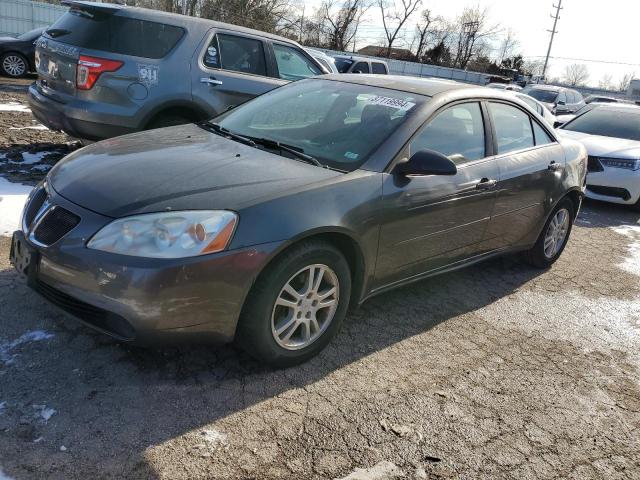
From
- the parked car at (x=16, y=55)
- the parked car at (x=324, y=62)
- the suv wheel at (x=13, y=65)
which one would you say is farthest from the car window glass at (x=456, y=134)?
the suv wheel at (x=13, y=65)

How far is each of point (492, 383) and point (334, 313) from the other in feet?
3.36

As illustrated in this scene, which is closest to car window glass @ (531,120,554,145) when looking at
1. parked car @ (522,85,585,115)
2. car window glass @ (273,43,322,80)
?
car window glass @ (273,43,322,80)

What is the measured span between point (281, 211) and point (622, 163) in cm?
722

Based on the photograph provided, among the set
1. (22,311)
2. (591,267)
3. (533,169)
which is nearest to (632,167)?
(591,267)

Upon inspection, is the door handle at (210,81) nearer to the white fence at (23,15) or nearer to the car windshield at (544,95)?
the car windshield at (544,95)

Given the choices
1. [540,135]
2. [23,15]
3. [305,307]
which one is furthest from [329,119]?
[23,15]

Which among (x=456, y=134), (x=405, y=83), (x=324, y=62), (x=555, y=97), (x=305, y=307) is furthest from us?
(x=555, y=97)

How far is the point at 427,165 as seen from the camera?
339cm

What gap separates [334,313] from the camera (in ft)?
10.8

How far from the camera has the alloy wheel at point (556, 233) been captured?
5.29m

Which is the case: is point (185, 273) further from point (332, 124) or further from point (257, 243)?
point (332, 124)

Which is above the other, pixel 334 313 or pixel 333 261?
pixel 333 261

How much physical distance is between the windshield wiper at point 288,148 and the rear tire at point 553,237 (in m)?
2.71

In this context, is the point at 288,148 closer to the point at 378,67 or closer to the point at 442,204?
the point at 442,204
